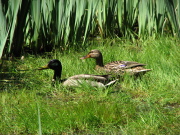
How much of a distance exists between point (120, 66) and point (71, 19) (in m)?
1.74

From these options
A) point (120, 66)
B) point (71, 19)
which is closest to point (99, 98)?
point (120, 66)

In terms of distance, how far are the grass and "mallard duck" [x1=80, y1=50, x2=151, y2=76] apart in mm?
149

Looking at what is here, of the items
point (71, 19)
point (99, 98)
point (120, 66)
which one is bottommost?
point (99, 98)

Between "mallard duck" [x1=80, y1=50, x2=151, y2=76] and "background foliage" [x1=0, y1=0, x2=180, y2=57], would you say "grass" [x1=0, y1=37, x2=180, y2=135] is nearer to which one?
"mallard duck" [x1=80, y1=50, x2=151, y2=76]

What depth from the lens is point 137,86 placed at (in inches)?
246

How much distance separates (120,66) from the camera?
6898mm

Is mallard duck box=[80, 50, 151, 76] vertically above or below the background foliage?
below

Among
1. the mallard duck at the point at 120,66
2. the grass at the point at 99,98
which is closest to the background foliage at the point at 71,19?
the grass at the point at 99,98

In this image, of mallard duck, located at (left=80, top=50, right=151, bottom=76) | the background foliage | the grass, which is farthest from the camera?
the background foliage

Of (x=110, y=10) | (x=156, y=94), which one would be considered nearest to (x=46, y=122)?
(x=156, y=94)

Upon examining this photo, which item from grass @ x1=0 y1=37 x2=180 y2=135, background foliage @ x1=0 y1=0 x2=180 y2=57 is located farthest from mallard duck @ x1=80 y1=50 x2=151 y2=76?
background foliage @ x1=0 y1=0 x2=180 y2=57

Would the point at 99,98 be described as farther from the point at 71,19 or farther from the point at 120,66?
the point at 71,19

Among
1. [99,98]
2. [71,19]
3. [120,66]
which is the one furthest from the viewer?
[71,19]

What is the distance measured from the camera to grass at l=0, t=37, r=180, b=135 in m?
4.48
